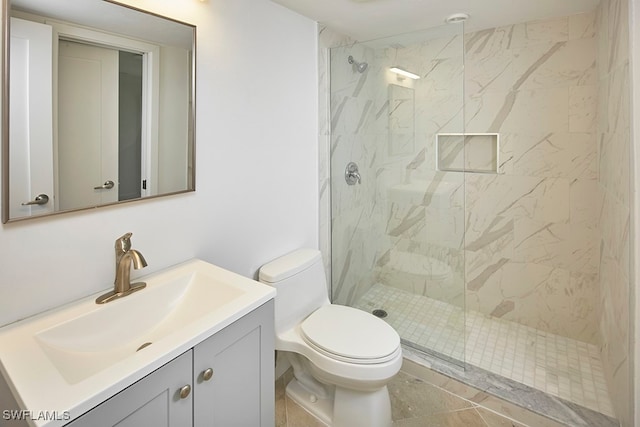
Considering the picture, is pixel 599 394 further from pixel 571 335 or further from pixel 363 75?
pixel 363 75

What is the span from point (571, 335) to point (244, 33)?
2852 mm

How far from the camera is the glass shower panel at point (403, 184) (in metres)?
2.11

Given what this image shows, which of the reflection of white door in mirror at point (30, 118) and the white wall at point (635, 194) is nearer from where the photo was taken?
the reflection of white door in mirror at point (30, 118)

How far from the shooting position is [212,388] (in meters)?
1.04

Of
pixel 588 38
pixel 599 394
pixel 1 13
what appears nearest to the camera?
pixel 1 13

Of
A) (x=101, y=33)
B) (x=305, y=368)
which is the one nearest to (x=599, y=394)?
(x=305, y=368)

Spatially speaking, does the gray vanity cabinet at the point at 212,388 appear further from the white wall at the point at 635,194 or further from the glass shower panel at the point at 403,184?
the white wall at the point at 635,194

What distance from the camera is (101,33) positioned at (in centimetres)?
117

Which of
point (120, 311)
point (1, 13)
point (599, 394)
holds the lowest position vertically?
point (599, 394)

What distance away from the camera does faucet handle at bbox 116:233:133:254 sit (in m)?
1.21

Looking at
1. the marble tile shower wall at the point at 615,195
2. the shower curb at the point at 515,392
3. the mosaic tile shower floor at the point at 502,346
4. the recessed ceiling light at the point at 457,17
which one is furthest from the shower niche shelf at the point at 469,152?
the shower curb at the point at 515,392

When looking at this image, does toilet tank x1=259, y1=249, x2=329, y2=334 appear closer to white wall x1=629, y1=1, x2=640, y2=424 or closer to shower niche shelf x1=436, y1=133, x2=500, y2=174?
shower niche shelf x1=436, y1=133, x2=500, y2=174

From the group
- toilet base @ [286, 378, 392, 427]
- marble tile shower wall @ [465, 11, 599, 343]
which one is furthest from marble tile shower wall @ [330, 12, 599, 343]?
toilet base @ [286, 378, 392, 427]

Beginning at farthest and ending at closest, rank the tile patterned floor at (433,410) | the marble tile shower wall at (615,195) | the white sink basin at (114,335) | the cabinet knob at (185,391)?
the tile patterned floor at (433,410)
the marble tile shower wall at (615,195)
the cabinet knob at (185,391)
the white sink basin at (114,335)
